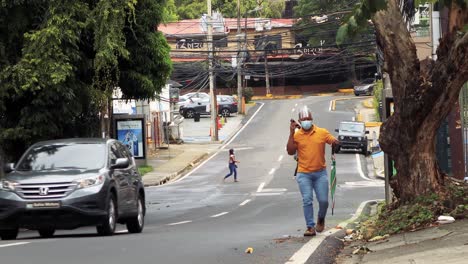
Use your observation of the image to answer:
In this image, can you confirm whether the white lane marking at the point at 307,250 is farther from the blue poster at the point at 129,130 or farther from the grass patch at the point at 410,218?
the blue poster at the point at 129,130

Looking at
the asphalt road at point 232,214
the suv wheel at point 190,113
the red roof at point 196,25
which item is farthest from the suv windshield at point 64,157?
the red roof at point 196,25

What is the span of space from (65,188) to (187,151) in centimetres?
4144

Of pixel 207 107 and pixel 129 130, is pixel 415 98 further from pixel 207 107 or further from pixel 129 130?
pixel 207 107

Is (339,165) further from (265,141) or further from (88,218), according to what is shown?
(88,218)

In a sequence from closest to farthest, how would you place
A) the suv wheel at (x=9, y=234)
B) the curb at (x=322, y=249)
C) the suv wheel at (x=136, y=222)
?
1. the curb at (x=322, y=249)
2. the suv wheel at (x=9, y=234)
3. the suv wheel at (x=136, y=222)

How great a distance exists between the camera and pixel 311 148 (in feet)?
40.8

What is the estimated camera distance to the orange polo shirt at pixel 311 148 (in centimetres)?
1241

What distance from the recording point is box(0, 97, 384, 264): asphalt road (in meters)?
10.6

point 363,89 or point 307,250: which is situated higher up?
point 363,89

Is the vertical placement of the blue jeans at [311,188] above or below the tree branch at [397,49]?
below

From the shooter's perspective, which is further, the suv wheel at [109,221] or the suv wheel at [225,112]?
the suv wheel at [225,112]

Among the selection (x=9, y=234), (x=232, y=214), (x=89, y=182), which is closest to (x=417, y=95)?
(x=89, y=182)

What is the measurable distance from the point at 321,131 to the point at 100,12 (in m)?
11.1

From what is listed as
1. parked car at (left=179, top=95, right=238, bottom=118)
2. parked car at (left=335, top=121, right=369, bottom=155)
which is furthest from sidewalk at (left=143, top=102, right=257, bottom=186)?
parked car at (left=335, top=121, right=369, bottom=155)
